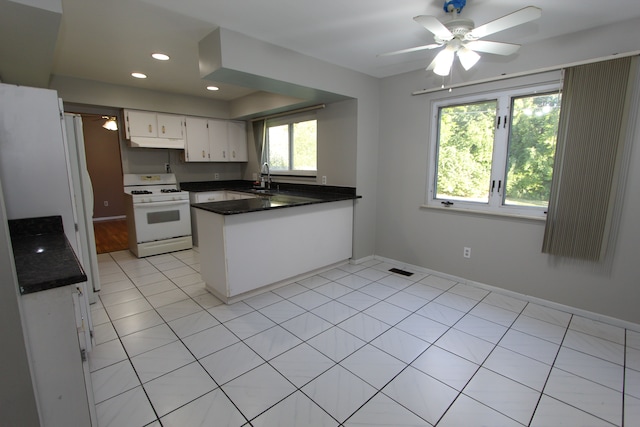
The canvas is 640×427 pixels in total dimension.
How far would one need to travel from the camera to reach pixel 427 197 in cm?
358

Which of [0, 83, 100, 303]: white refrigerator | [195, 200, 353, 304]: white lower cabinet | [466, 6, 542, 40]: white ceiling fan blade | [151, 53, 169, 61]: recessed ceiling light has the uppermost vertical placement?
[151, 53, 169, 61]: recessed ceiling light

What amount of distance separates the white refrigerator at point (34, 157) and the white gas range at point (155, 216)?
2.28m

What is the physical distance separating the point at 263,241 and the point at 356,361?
146 cm

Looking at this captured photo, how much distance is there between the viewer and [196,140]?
197 inches

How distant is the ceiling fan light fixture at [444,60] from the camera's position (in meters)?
2.12

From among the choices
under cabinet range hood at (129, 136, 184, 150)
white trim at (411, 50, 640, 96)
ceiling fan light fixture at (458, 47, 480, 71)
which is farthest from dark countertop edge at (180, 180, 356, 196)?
ceiling fan light fixture at (458, 47, 480, 71)

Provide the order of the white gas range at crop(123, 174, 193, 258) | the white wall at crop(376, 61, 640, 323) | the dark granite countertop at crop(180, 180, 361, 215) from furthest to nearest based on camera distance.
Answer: the white gas range at crop(123, 174, 193, 258) < the dark granite countertop at crop(180, 180, 361, 215) < the white wall at crop(376, 61, 640, 323)

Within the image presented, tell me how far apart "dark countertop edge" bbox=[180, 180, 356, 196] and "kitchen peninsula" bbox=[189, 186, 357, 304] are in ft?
1.02

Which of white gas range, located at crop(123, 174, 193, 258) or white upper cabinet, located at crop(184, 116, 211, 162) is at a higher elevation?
white upper cabinet, located at crop(184, 116, 211, 162)

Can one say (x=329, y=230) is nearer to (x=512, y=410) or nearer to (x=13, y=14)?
(x=512, y=410)

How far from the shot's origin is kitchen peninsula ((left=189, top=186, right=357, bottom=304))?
9.16ft

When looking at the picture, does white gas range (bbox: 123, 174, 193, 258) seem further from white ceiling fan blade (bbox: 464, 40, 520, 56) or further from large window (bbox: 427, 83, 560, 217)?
white ceiling fan blade (bbox: 464, 40, 520, 56)

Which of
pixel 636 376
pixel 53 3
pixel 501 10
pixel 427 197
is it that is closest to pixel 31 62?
pixel 53 3

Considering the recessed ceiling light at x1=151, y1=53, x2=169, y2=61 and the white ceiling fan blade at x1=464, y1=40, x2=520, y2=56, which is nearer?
the white ceiling fan blade at x1=464, y1=40, x2=520, y2=56
